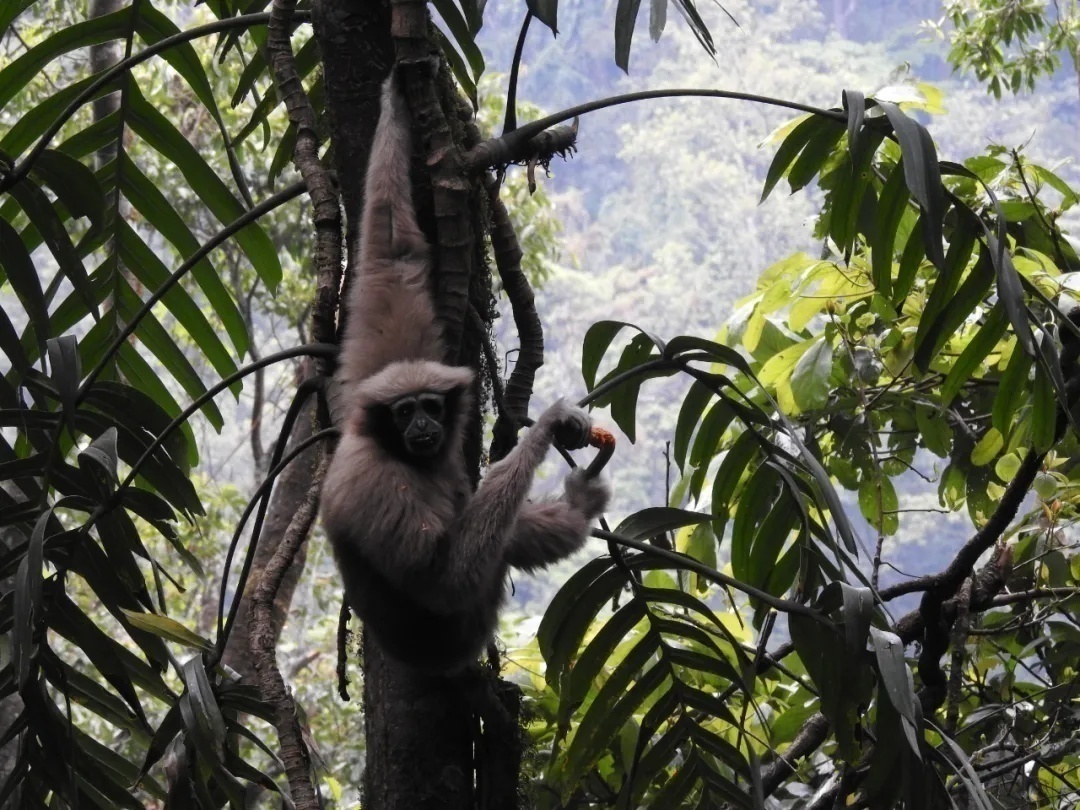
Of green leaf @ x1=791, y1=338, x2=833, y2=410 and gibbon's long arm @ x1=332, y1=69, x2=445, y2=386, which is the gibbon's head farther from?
green leaf @ x1=791, y1=338, x2=833, y2=410

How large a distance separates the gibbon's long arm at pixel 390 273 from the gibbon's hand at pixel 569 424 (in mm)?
337

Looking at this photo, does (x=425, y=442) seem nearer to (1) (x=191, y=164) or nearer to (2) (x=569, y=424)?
(2) (x=569, y=424)

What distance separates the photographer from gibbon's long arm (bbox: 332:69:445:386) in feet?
8.21

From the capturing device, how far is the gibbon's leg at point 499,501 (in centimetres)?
263

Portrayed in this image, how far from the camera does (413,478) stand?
9.19 feet

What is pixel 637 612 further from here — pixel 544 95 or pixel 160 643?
pixel 544 95

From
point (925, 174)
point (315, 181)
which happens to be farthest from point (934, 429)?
point (315, 181)

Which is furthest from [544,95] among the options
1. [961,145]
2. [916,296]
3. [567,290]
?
[916,296]

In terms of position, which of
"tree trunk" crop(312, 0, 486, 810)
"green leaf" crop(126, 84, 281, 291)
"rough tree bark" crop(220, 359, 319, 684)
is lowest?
"tree trunk" crop(312, 0, 486, 810)

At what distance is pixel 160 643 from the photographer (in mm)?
2574

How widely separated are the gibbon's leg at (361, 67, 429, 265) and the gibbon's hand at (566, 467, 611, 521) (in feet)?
2.40

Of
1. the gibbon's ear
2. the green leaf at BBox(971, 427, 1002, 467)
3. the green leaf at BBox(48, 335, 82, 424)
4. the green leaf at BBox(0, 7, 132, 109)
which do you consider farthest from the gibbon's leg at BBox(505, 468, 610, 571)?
the green leaf at BBox(0, 7, 132, 109)

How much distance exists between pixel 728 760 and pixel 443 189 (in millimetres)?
1621

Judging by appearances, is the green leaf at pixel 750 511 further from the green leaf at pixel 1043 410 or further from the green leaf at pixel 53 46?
the green leaf at pixel 53 46
